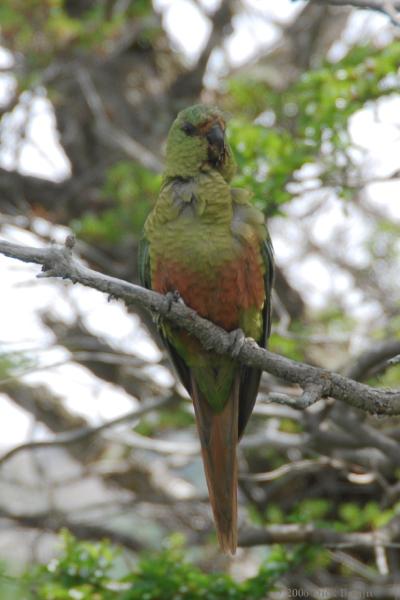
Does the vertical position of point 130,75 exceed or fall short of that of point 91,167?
it exceeds it

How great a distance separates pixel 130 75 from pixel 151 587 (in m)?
6.14

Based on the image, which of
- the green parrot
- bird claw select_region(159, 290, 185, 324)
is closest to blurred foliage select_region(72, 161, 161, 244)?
the green parrot

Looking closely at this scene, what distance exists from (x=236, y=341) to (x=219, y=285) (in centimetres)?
33

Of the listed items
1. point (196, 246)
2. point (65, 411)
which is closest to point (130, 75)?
point (65, 411)

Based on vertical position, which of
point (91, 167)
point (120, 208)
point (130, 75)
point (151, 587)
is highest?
point (130, 75)

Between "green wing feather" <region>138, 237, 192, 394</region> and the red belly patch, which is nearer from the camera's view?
the red belly patch

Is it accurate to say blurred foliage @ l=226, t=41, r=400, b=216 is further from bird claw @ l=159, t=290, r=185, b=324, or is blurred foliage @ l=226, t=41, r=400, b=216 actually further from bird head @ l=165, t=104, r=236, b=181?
bird claw @ l=159, t=290, r=185, b=324

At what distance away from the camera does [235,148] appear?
5.45 metres

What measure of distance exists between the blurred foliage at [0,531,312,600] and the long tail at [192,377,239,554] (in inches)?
15.2

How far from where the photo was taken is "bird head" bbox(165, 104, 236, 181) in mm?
4676

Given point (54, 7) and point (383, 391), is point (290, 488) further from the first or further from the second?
point (54, 7)

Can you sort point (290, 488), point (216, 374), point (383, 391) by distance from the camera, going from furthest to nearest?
1. point (290, 488)
2. point (216, 374)
3. point (383, 391)

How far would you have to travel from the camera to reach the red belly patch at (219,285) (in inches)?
170

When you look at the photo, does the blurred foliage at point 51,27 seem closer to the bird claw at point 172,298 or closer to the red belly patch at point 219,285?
the red belly patch at point 219,285
